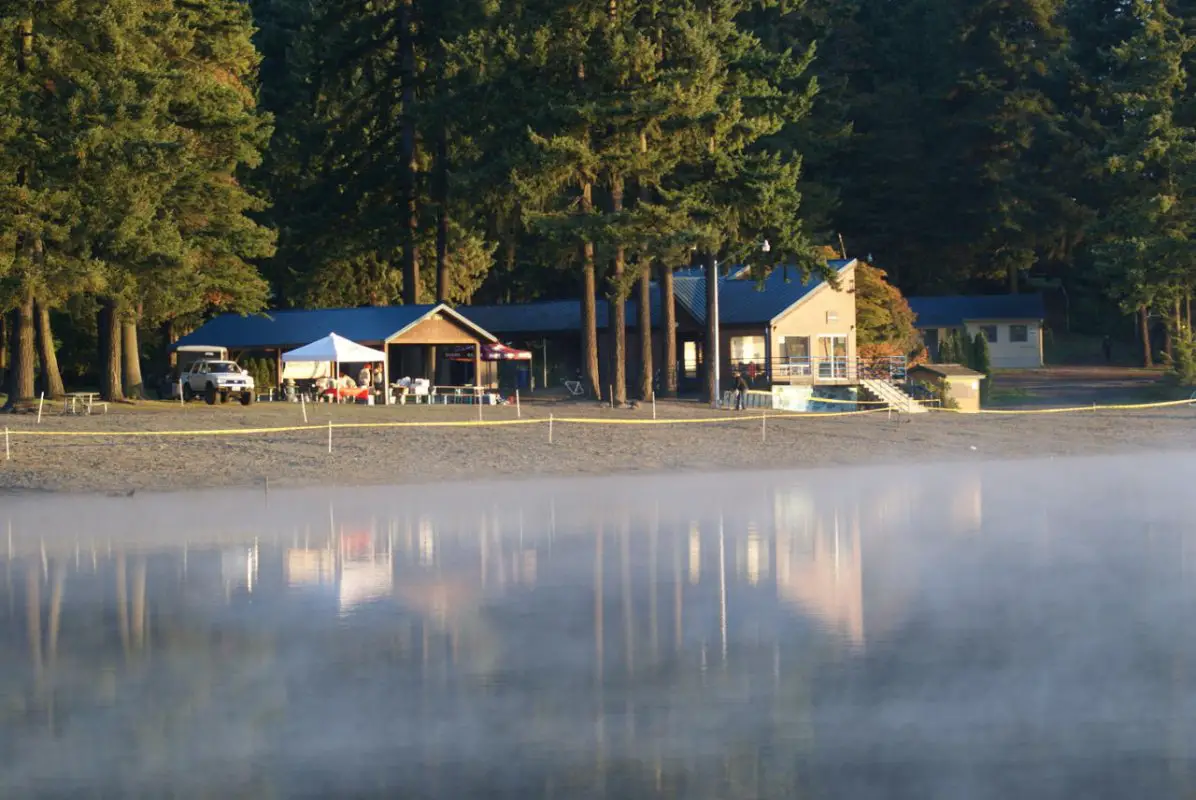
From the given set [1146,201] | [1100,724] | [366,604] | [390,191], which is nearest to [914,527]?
[366,604]

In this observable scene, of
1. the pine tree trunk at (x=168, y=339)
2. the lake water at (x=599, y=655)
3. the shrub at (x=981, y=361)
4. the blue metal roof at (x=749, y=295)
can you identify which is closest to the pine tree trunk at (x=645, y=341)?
the blue metal roof at (x=749, y=295)

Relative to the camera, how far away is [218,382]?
2314 inches

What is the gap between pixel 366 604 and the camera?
20562mm

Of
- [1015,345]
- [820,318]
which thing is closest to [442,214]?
[820,318]

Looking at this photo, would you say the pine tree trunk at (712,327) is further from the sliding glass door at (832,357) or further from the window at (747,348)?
the window at (747,348)

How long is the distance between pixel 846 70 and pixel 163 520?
8746 centimetres

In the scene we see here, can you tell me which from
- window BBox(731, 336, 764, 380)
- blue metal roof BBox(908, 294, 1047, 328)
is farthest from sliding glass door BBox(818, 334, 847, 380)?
A: blue metal roof BBox(908, 294, 1047, 328)

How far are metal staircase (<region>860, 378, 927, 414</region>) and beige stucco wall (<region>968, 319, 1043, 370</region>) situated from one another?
32324 millimetres

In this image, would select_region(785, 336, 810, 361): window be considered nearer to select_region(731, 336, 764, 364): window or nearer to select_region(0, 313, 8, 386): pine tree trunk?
select_region(731, 336, 764, 364): window

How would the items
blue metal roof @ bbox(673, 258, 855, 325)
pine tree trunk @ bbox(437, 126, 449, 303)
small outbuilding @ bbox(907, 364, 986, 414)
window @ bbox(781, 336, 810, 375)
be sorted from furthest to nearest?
blue metal roof @ bbox(673, 258, 855, 325)
window @ bbox(781, 336, 810, 375)
pine tree trunk @ bbox(437, 126, 449, 303)
small outbuilding @ bbox(907, 364, 986, 414)

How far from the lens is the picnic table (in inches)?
2082

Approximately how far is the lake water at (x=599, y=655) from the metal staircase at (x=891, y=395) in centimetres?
3422

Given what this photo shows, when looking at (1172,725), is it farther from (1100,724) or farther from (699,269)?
(699,269)

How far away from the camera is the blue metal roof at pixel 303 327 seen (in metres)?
64.3
